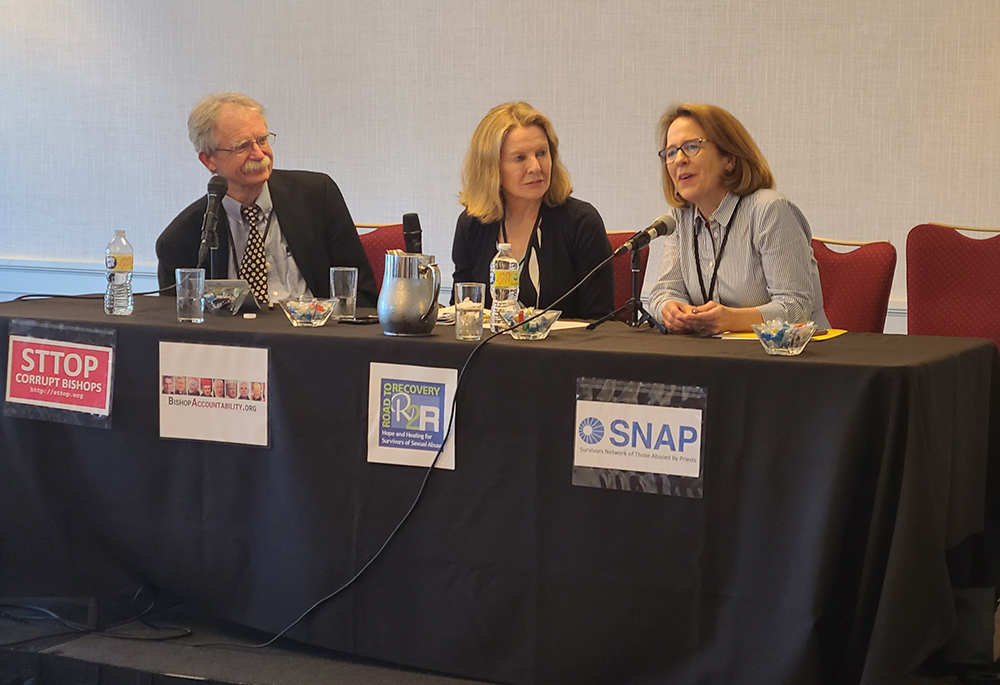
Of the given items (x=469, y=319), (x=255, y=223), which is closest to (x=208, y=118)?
(x=255, y=223)

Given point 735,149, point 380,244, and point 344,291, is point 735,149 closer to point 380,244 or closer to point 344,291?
point 344,291

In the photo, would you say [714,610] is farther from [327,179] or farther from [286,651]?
[327,179]

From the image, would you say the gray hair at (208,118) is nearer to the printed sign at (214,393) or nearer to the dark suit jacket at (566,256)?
the dark suit jacket at (566,256)

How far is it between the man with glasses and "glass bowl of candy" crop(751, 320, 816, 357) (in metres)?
1.44

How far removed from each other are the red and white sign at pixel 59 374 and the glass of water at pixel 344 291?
1.60ft

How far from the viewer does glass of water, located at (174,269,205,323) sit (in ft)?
7.30

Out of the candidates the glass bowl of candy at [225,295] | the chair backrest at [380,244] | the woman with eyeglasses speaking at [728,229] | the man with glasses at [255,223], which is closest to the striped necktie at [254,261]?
the man with glasses at [255,223]

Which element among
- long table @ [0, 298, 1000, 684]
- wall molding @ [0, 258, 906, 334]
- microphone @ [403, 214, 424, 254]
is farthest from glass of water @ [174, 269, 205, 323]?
wall molding @ [0, 258, 906, 334]

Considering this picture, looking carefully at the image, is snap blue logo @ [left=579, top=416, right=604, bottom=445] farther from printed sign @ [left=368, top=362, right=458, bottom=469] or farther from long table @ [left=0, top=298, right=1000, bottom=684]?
printed sign @ [left=368, top=362, right=458, bottom=469]

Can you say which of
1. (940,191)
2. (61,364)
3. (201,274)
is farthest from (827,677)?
(940,191)

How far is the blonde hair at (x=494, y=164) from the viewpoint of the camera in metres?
2.89

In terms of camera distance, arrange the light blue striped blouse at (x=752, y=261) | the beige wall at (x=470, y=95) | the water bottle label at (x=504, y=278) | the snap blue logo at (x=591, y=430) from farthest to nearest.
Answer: the beige wall at (x=470, y=95) → the light blue striped blouse at (x=752, y=261) → the water bottle label at (x=504, y=278) → the snap blue logo at (x=591, y=430)

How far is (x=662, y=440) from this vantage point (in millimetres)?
1751

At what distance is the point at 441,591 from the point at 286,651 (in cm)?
43
